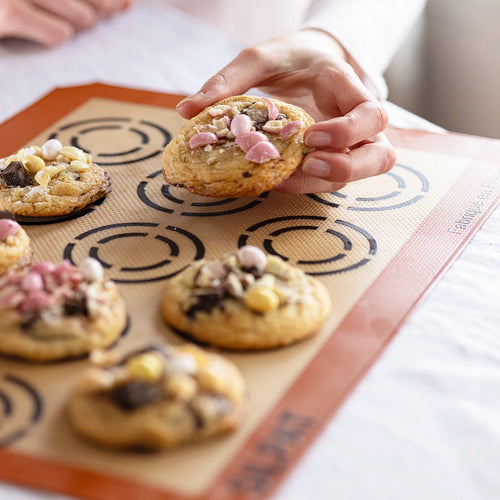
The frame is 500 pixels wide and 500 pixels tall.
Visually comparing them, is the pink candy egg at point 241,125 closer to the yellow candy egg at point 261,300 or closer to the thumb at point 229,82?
the thumb at point 229,82

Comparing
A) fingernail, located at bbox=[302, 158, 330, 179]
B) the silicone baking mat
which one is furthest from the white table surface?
fingernail, located at bbox=[302, 158, 330, 179]

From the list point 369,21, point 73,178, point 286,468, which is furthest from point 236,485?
point 369,21

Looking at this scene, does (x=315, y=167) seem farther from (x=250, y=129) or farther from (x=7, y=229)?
(x=7, y=229)

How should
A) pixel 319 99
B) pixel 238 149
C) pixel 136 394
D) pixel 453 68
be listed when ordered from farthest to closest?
pixel 453 68 < pixel 319 99 < pixel 238 149 < pixel 136 394

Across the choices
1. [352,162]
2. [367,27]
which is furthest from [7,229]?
[367,27]

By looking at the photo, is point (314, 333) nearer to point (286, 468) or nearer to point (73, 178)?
point (286, 468)
